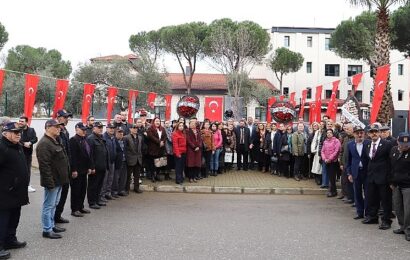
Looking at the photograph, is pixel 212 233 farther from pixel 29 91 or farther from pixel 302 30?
pixel 302 30

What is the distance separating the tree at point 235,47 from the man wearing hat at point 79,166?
116 ft

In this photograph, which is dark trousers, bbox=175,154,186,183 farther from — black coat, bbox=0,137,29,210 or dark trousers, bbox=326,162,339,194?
black coat, bbox=0,137,29,210

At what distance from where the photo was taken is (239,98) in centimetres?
4462

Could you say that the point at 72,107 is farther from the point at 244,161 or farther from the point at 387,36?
the point at 387,36

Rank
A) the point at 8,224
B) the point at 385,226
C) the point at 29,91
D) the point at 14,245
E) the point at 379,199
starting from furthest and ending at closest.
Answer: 1. the point at 29,91
2. the point at 379,199
3. the point at 385,226
4. the point at 14,245
5. the point at 8,224

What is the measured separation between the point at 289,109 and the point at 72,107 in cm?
2178

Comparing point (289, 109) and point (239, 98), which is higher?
point (239, 98)

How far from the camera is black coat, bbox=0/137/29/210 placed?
19.1ft

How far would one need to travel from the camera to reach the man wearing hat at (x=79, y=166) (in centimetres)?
828

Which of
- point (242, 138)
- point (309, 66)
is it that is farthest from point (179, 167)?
point (309, 66)

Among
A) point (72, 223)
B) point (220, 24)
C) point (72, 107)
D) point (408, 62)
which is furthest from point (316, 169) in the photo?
point (408, 62)

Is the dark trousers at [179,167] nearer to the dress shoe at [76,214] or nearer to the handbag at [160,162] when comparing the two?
the handbag at [160,162]

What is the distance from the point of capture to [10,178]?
5895 mm

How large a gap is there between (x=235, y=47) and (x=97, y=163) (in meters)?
36.1
